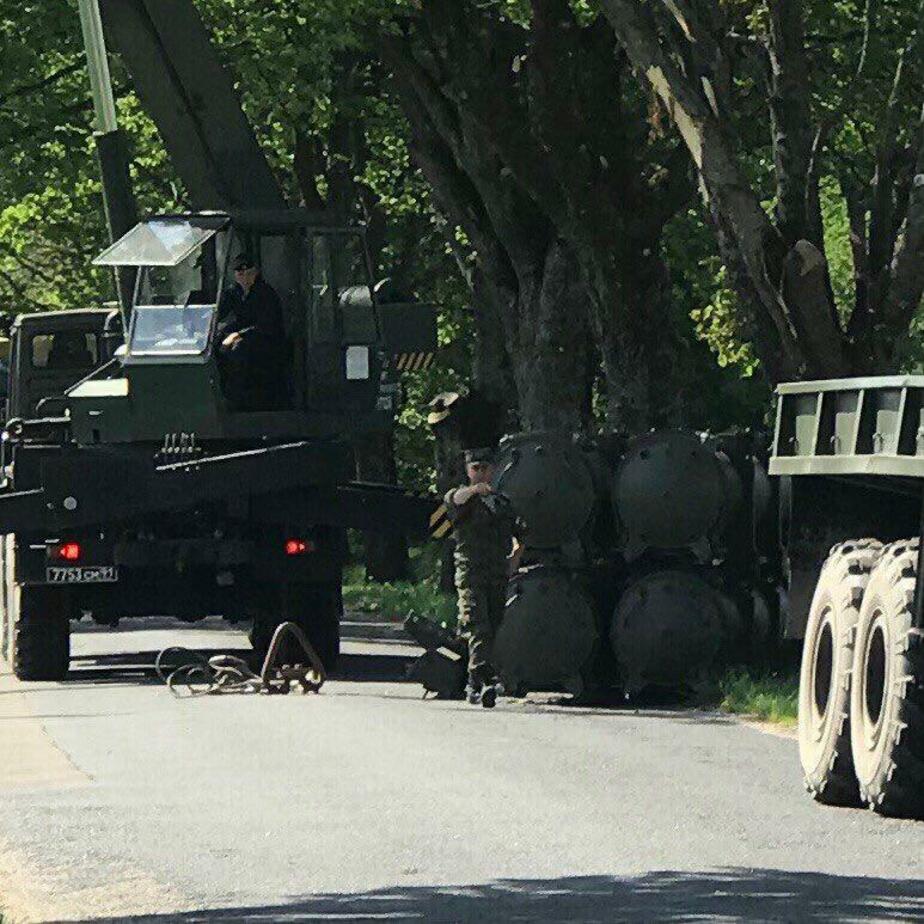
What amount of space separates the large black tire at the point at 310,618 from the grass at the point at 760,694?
12.6 feet

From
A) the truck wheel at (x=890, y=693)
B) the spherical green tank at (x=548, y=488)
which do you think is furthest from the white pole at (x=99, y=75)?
the truck wheel at (x=890, y=693)

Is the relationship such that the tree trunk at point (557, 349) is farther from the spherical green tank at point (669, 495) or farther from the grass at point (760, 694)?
the grass at point (760, 694)

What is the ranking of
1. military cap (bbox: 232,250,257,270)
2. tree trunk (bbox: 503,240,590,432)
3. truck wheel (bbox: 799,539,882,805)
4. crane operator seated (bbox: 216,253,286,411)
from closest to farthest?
truck wheel (bbox: 799,539,882,805), military cap (bbox: 232,250,257,270), crane operator seated (bbox: 216,253,286,411), tree trunk (bbox: 503,240,590,432)

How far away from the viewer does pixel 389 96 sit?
131 feet

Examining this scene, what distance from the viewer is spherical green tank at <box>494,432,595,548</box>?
797 inches

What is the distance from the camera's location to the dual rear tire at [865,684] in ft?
40.4

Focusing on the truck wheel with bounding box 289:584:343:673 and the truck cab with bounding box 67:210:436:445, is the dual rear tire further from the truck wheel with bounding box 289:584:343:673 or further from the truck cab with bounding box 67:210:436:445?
the truck cab with bounding box 67:210:436:445

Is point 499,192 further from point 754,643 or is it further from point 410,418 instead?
point 410,418

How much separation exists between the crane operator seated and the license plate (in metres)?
1.69

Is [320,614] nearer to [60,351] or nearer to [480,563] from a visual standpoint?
[480,563]

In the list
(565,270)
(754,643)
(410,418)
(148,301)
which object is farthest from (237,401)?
(410,418)

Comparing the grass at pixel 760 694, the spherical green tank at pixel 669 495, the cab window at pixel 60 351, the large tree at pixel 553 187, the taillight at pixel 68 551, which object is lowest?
the grass at pixel 760 694

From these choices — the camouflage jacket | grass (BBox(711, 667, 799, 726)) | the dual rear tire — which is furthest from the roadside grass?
the dual rear tire

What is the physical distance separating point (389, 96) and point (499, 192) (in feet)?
29.9
